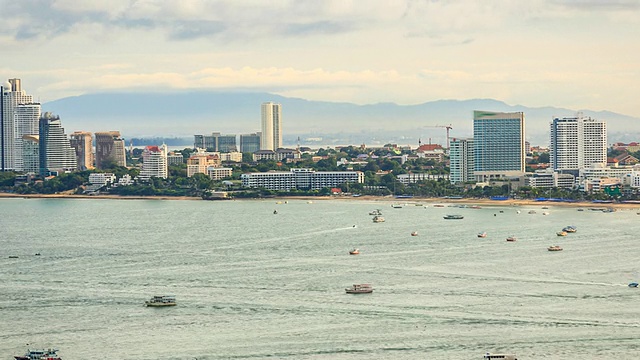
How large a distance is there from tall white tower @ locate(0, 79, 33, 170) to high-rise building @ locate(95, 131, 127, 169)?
5720 mm

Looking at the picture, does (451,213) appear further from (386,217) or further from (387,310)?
(387,310)

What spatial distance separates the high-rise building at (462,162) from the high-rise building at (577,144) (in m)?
4.08

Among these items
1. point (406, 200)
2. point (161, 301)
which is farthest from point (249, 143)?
point (161, 301)

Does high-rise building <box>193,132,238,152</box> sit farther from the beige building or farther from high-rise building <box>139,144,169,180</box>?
high-rise building <box>139,144,169,180</box>

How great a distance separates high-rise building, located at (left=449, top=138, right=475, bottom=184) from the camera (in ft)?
183

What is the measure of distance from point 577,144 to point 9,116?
124ft

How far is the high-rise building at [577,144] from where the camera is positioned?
187ft

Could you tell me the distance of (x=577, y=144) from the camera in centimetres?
5747

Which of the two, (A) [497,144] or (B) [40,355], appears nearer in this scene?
(B) [40,355]

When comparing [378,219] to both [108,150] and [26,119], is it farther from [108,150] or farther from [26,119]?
[26,119]

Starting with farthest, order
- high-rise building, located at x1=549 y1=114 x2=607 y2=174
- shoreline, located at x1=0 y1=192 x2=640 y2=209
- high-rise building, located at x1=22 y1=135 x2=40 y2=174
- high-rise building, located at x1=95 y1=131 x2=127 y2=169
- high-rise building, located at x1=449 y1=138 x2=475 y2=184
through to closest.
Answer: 1. high-rise building, located at x1=95 y1=131 x2=127 y2=169
2. high-rise building, located at x1=22 y1=135 x2=40 y2=174
3. high-rise building, located at x1=549 y1=114 x2=607 y2=174
4. high-rise building, located at x1=449 y1=138 x2=475 y2=184
5. shoreline, located at x1=0 y1=192 x2=640 y2=209

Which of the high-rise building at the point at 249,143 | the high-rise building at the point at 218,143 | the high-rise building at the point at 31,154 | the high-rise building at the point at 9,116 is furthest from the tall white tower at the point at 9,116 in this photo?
the high-rise building at the point at 249,143

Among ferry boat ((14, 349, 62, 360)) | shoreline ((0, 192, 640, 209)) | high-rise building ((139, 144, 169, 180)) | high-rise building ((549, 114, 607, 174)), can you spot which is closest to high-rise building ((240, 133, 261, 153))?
high-rise building ((139, 144, 169, 180))

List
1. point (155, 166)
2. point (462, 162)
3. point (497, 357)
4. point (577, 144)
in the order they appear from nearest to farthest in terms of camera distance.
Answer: point (497, 357)
point (462, 162)
point (577, 144)
point (155, 166)
